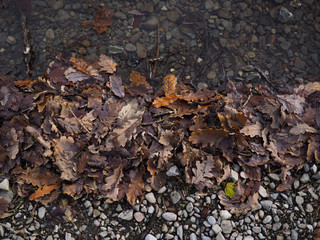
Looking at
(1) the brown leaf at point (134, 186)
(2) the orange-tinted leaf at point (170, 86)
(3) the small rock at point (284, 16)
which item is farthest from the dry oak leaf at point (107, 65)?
(3) the small rock at point (284, 16)

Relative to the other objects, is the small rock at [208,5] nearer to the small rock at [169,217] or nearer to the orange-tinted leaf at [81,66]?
the orange-tinted leaf at [81,66]

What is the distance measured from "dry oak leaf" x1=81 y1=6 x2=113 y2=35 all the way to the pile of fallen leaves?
92 centimetres

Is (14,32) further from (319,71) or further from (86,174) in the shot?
(319,71)

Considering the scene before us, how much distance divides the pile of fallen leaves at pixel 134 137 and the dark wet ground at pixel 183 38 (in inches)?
27.4

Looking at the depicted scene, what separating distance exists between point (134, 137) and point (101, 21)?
175 cm

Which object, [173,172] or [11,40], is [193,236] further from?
[11,40]

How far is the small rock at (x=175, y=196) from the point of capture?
239cm

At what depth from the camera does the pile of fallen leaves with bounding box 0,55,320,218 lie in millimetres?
2354

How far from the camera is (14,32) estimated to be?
351 cm

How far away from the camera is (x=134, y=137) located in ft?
8.11

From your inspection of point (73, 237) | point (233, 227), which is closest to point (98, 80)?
point (73, 237)

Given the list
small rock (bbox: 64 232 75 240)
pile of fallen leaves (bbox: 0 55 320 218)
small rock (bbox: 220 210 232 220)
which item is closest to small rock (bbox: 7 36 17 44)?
pile of fallen leaves (bbox: 0 55 320 218)

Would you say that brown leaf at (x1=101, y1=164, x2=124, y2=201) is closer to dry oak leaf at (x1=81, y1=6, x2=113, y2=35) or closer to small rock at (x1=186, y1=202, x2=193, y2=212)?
small rock at (x1=186, y1=202, x2=193, y2=212)

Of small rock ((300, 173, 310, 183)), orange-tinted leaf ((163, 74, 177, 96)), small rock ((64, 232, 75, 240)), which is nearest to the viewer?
small rock ((64, 232, 75, 240))
